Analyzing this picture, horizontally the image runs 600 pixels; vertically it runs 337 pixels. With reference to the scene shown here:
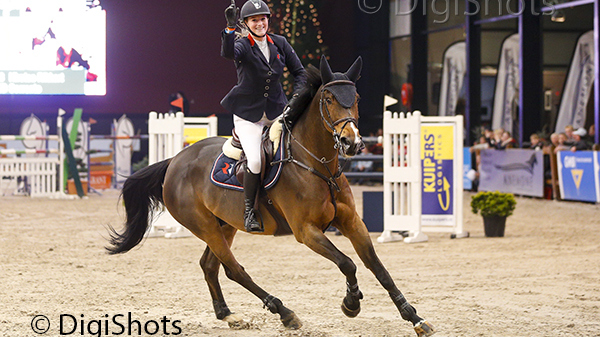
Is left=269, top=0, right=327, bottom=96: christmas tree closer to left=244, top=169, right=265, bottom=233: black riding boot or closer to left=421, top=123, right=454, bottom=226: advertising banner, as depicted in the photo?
left=421, top=123, right=454, bottom=226: advertising banner

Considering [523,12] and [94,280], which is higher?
[523,12]

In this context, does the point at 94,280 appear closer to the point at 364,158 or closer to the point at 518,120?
the point at 364,158

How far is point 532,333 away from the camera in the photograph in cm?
387

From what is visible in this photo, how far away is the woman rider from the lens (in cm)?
398

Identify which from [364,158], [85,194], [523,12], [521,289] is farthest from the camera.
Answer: [523,12]

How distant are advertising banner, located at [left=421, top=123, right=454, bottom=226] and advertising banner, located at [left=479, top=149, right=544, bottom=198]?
18.2 feet

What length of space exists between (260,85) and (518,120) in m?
13.6

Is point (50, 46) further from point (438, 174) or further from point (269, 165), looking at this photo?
point (269, 165)

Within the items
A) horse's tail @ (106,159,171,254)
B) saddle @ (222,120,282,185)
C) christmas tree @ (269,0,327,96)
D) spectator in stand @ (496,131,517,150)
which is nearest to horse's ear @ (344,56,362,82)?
saddle @ (222,120,282,185)

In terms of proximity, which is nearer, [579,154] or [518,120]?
[579,154]

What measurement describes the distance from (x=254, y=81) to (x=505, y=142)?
37.4ft

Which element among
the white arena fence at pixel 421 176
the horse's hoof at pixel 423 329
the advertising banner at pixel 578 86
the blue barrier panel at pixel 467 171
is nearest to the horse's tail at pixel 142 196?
the horse's hoof at pixel 423 329

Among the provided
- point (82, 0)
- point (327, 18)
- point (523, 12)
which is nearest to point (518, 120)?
point (523, 12)

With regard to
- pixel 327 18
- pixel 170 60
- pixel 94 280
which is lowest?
pixel 94 280
